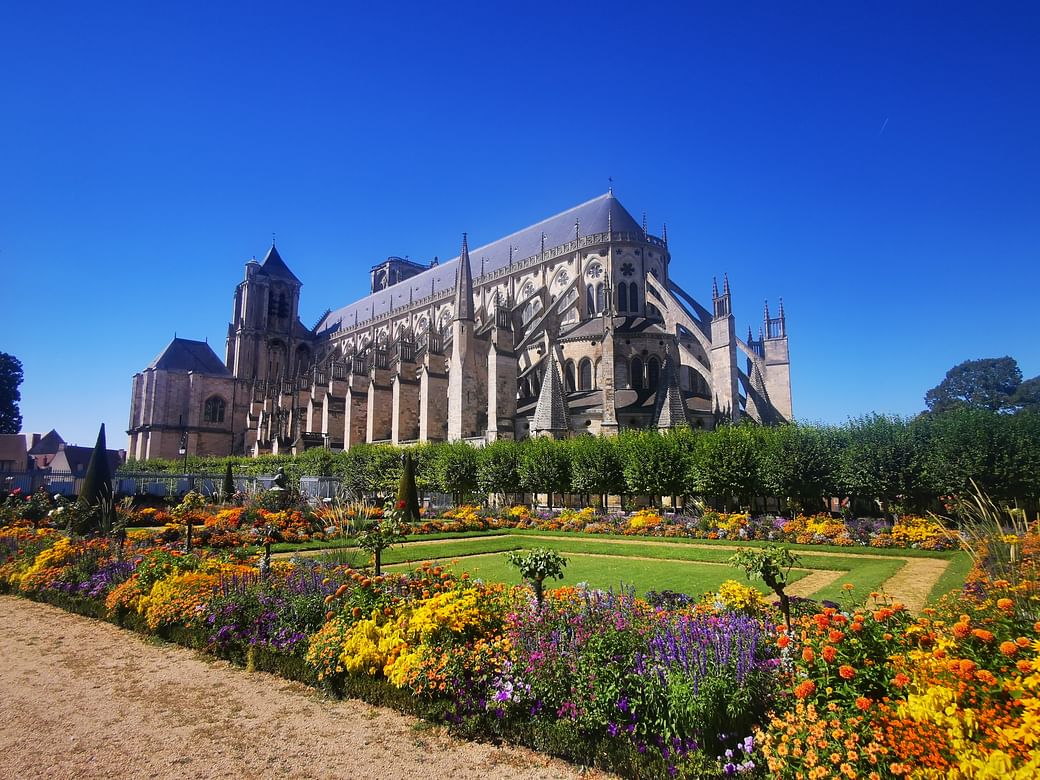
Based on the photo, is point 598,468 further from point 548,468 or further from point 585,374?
point 585,374

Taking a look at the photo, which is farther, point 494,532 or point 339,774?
point 494,532

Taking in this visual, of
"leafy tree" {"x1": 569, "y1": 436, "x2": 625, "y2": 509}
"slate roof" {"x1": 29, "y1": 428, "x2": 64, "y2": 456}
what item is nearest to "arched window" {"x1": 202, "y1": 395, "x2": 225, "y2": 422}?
"slate roof" {"x1": 29, "y1": 428, "x2": 64, "y2": 456}

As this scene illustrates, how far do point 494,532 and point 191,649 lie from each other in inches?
553

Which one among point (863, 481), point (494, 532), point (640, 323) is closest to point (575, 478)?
point (494, 532)

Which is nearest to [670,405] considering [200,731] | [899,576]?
[899,576]

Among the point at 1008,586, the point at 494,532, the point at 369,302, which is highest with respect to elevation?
the point at 369,302

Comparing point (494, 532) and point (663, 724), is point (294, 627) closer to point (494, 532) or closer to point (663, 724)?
point (663, 724)

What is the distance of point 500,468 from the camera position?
27625 millimetres

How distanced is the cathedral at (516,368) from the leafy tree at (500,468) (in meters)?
2.52

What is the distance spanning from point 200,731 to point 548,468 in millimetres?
21296

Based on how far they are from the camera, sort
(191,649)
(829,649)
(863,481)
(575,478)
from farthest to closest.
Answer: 1. (575,478)
2. (863,481)
3. (191,649)
4. (829,649)

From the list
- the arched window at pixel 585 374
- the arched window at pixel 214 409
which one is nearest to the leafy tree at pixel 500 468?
the arched window at pixel 585 374

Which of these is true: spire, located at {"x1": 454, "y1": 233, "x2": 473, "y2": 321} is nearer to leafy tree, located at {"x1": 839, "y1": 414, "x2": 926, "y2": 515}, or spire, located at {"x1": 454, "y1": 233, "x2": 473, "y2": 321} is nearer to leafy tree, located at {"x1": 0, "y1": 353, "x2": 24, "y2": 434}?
leafy tree, located at {"x1": 839, "y1": 414, "x2": 926, "y2": 515}

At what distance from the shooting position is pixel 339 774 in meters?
4.21
